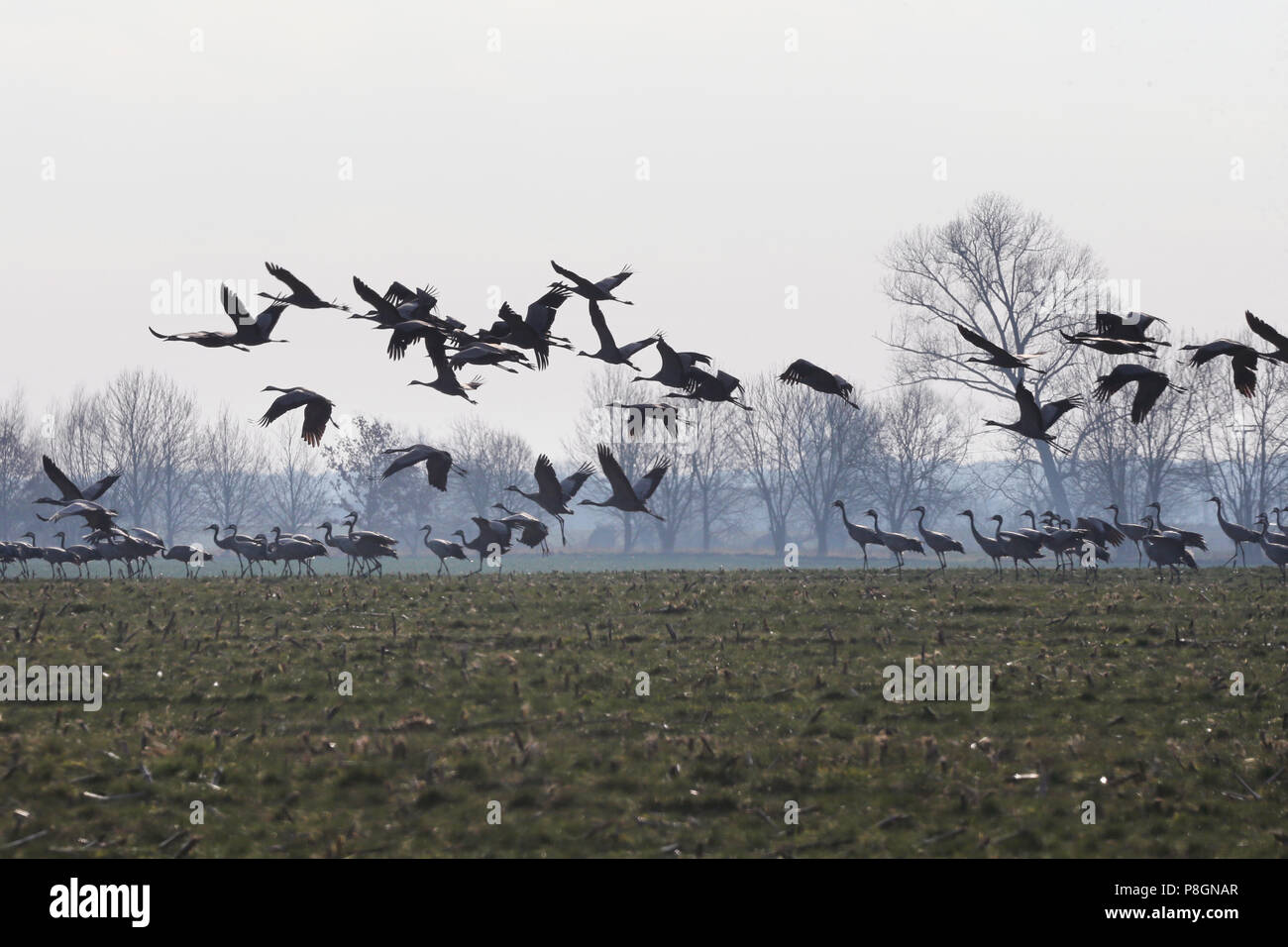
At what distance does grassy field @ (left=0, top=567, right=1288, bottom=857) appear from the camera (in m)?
12.9

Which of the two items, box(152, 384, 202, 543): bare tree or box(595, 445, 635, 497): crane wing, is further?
box(152, 384, 202, 543): bare tree

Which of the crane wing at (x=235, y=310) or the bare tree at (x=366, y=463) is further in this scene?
the bare tree at (x=366, y=463)

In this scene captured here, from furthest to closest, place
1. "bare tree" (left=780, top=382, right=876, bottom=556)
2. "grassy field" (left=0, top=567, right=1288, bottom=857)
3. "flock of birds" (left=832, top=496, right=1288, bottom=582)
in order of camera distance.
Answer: "bare tree" (left=780, top=382, right=876, bottom=556) → "flock of birds" (left=832, top=496, right=1288, bottom=582) → "grassy field" (left=0, top=567, right=1288, bottom=857)

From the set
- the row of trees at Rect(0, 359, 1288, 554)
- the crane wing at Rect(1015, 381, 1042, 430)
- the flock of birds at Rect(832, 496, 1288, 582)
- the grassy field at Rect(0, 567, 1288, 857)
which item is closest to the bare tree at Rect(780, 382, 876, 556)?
the row of trees at Rect(0, 359, 1288, 554)

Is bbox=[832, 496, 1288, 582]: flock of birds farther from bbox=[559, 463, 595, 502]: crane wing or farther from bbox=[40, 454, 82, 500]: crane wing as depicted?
bbox=[40, 454, 82, 500]: crane wing

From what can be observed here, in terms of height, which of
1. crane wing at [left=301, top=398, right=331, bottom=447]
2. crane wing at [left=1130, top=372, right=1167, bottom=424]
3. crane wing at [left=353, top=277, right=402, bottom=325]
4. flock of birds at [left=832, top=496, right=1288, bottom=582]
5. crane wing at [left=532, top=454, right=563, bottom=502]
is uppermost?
crane wing at [left=353, top=277, right=402, bottom=325]

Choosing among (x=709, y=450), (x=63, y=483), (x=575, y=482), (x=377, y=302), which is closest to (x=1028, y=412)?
(x=575, y=482)

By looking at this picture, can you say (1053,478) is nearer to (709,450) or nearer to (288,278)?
(709,450)

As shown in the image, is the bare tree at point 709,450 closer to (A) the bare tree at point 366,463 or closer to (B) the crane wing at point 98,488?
(A) the bare tree at point 366,463

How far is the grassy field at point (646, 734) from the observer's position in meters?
12.9

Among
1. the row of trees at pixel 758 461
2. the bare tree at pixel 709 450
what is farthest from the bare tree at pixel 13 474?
the bare tree at pixel 709 450

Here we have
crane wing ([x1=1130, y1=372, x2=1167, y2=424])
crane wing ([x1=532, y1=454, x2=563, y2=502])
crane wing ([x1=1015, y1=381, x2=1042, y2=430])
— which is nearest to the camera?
crane wing ([x1=1130, y1=372, x2=1167, y2=424])

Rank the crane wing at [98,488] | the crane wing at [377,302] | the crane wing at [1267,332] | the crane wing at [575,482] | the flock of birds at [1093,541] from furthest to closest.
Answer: the flock of birds at [1093,541], the crane wing at [98,488], the crane wing at [575,482], the crane wing at [377,302], the crane wing at [1267,332]
